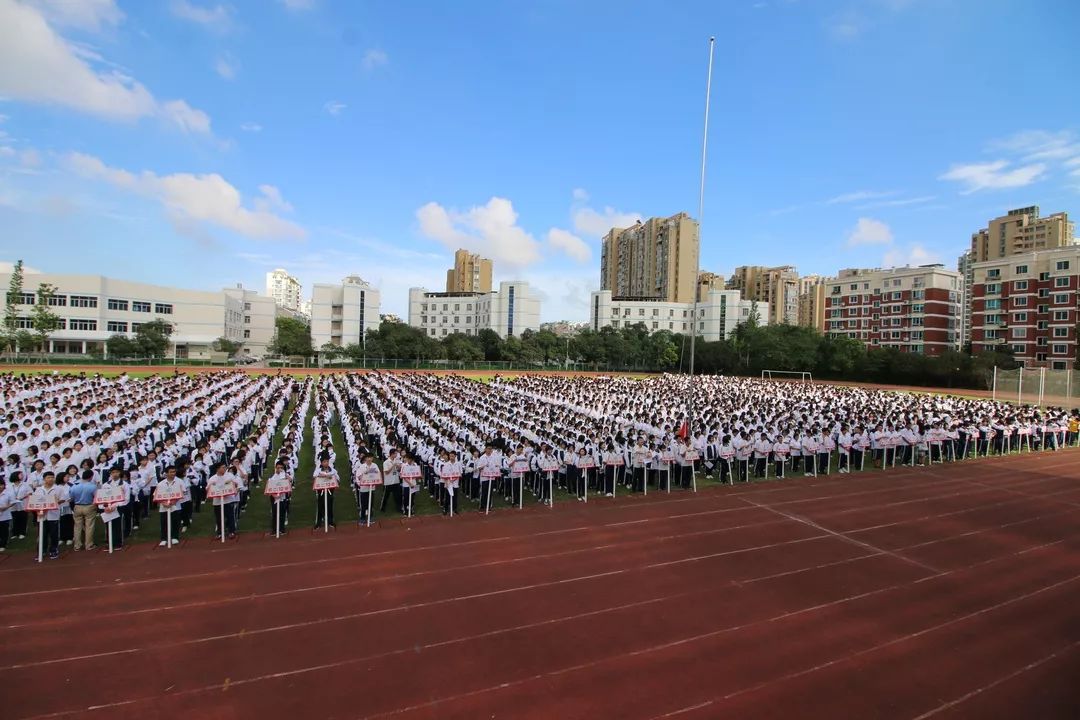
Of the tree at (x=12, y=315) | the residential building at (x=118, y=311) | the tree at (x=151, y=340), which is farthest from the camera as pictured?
the residential building at (x=118, y=311)

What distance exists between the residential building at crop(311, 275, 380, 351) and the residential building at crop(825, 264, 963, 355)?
6276cm

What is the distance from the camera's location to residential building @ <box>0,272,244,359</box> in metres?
58.3

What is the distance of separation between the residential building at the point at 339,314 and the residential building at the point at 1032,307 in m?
73.6

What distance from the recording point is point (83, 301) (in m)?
59.7

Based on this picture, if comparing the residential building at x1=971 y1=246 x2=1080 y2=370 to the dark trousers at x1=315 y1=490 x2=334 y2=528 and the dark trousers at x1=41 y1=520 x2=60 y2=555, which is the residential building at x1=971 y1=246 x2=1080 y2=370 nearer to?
the dark trousers at x1=315 y1=490 x2=334 y2=528

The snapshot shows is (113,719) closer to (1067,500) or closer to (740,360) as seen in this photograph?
(1067,500)

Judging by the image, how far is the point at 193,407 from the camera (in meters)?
19.5

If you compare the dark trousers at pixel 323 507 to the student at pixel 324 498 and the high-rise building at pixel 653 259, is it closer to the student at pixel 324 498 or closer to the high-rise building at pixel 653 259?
the student at pixel 324 498

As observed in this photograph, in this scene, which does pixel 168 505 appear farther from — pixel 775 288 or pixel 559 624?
pixel 775 288

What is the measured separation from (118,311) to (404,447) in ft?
208

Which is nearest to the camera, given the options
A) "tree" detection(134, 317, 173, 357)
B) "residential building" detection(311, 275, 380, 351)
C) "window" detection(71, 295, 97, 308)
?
"tree" detection(134, 317, 173, 357)

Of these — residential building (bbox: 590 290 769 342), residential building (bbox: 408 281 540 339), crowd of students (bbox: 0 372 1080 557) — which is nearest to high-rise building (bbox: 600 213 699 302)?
residential building (bbox: 590 290 769 342)

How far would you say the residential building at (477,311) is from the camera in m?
90.8

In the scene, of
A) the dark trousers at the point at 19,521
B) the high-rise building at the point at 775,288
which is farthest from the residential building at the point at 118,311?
the high-rise building at the point at 775,288
